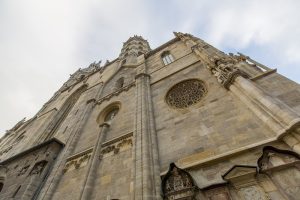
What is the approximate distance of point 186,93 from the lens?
417 inches

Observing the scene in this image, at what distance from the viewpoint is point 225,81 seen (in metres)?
8.53

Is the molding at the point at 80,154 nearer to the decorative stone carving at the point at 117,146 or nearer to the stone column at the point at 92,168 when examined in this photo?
the stone column at the point at 92,168

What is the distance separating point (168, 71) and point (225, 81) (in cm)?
519

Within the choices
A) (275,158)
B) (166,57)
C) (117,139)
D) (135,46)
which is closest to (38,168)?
(117,139)

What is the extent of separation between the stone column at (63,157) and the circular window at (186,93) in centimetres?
611

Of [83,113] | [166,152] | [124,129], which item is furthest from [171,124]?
[83,113]

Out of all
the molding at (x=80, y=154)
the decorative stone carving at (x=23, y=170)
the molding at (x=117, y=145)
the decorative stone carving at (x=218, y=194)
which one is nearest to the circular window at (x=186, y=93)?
the molding at (x=117, y=145)

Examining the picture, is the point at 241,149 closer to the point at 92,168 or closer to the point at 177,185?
the point at 177,185

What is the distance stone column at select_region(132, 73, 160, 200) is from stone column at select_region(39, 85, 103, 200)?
4491 mm

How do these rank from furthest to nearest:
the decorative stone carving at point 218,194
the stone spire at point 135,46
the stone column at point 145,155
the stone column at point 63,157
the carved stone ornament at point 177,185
Result: 1. the stone spire at point 135,46
2. the stone column at point 63,157
3. the stone column at point 145,155
4. the carved stone ornament at point 177,185
5. the decorative stone carving at point 218,194

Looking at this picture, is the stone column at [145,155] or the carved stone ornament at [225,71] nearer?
the stone column at [145,155]

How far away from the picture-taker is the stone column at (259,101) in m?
5.22

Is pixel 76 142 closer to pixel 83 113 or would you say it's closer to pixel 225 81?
pixel 83 113

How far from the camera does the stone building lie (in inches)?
210
